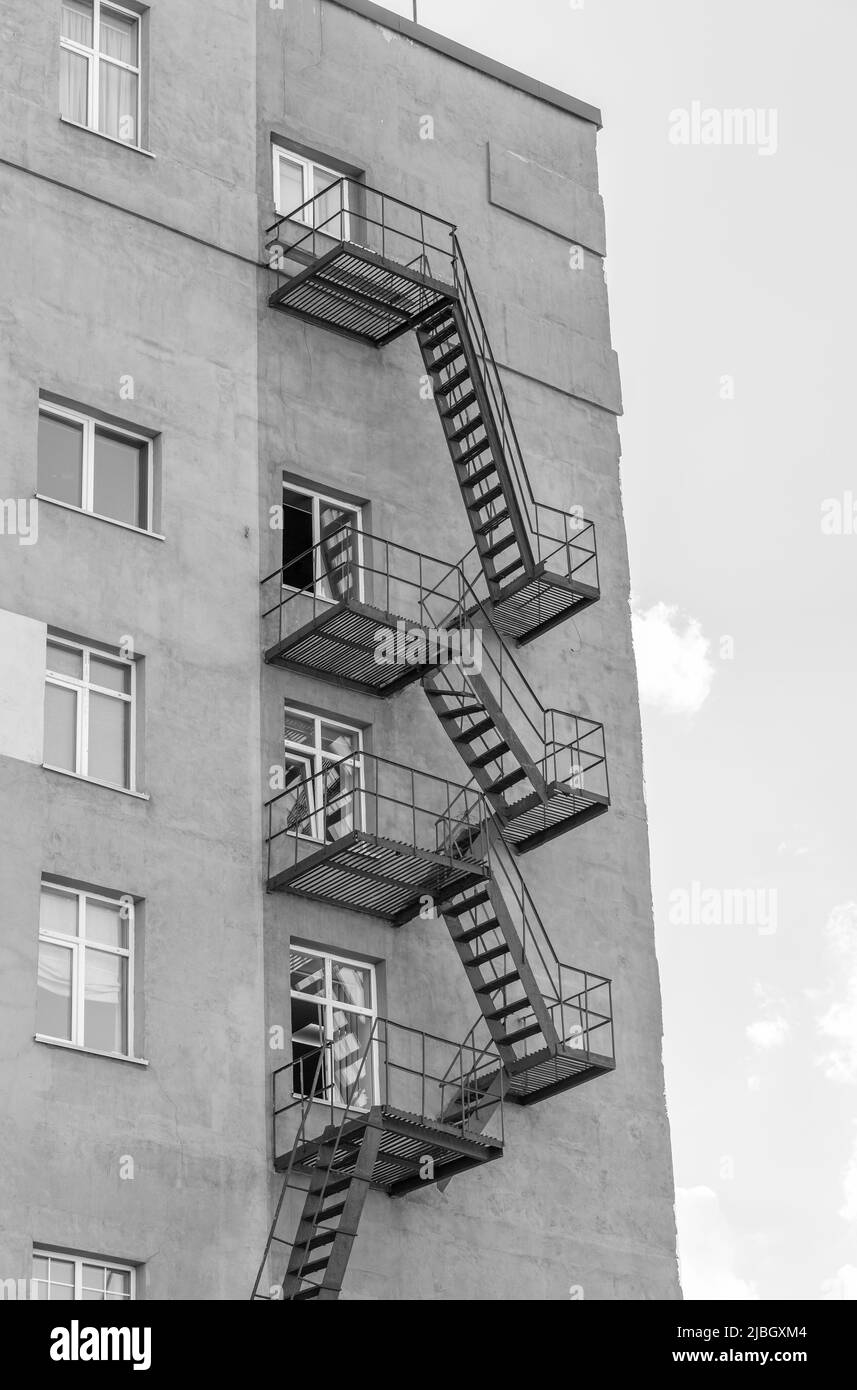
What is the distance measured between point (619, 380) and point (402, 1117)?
16.0 metres

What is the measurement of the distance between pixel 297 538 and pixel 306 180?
21.8 feet

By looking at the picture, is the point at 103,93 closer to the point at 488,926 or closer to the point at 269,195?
the point at 269,195

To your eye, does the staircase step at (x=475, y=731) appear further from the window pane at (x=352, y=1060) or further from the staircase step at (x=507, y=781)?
the window pane at (x=352, y=1060)

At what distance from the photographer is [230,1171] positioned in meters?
32.7

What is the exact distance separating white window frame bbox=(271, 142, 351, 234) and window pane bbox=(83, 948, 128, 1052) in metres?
13.0

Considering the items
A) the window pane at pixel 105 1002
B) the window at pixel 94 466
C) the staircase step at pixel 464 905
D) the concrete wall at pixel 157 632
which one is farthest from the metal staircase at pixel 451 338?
the window pane at pixel 105 1002

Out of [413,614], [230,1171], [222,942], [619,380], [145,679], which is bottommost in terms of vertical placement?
[230,1171]

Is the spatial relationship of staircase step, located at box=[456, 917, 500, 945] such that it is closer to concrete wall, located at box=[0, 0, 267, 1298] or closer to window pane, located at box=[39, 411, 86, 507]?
concrete wall, located at box=[0, 0, 267, 1298]

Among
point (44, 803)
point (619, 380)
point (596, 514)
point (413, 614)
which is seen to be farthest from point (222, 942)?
point (619, 380)

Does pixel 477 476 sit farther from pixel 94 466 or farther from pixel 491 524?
pixel 94 466

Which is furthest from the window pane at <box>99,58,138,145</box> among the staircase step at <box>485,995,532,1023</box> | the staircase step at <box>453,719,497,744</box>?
the staircase step at <box>485,995,532,1023</box>

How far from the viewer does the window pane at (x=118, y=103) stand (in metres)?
38.3

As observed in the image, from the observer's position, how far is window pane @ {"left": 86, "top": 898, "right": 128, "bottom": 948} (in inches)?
1303

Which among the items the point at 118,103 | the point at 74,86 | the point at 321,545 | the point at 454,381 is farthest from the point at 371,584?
the point at 74,86
